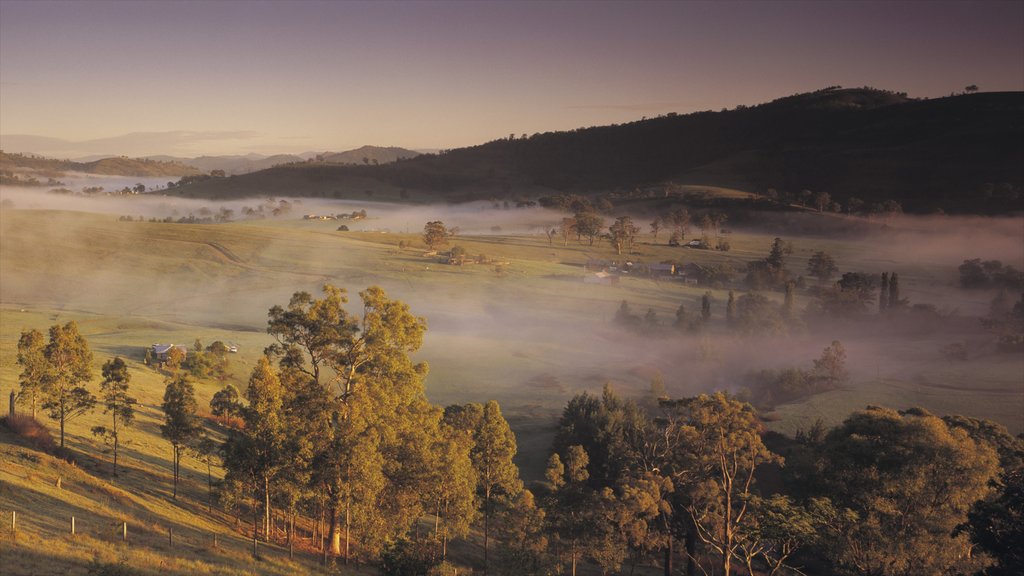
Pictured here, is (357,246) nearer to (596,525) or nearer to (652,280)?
(652,280)

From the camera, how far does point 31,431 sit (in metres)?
37.3

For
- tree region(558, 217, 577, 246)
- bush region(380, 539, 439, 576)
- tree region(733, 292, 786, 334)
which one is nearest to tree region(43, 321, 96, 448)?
bush region(380, 539, 439, 576)

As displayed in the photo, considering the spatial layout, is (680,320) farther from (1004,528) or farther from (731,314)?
(1004,528)

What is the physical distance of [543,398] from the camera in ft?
256

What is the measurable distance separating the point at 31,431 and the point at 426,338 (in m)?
66.4

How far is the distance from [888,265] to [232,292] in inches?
5714

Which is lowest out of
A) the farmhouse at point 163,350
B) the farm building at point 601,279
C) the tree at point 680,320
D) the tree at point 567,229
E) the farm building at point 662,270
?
the farmhouse at point 163,350

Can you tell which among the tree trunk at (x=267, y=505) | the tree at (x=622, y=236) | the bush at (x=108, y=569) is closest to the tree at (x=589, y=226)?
the tree at (x=622, y=236)

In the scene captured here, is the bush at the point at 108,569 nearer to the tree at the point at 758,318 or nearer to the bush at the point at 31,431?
the bush at the point at 31,431

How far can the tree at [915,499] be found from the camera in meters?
29.3

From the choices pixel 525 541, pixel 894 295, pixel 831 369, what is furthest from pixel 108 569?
pixel 894 295

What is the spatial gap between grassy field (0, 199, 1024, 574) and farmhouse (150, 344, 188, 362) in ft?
6.21

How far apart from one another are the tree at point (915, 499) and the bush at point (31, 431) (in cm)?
3880

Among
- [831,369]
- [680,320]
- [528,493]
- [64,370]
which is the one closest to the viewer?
[528,493]
